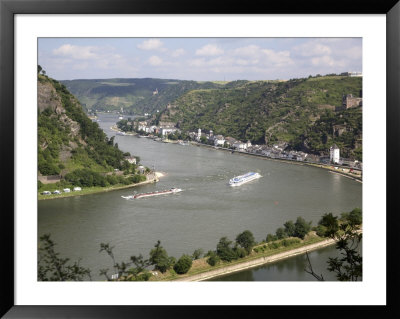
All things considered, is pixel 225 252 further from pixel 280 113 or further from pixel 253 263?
pixel 280 113

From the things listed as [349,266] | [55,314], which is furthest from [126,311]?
[349,266]

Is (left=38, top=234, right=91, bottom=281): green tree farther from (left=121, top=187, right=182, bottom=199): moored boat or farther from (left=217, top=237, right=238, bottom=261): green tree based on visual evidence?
(left=121, top=187, right=182, bottom=199): moored boat

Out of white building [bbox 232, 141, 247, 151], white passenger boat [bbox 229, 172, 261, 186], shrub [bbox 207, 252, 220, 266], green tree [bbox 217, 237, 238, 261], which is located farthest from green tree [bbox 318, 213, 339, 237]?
white building [bbox 232, 141, 247, 151]

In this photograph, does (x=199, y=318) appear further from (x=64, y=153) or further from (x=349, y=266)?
(x=64, y=153)

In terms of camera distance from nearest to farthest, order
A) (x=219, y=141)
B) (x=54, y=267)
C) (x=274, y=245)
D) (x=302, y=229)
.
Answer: (x=54, y=267) → (x=274, y=245) → (x=302, y=229) → (x=219, y=141)

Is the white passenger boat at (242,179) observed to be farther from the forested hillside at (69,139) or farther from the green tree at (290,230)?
the green tree at (290,230)

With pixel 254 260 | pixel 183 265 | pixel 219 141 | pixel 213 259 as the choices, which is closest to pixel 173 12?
pixel 183 265

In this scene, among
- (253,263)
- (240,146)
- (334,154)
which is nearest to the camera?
(253,263)

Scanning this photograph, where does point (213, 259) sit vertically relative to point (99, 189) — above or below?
below
